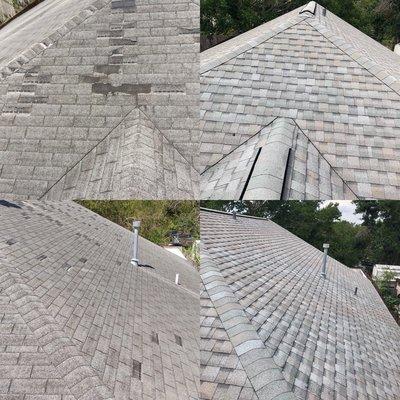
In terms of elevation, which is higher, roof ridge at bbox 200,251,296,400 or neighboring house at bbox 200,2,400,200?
neighboring house at bbox 200,2,400,200

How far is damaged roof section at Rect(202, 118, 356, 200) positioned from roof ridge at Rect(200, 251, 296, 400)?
3.69ft

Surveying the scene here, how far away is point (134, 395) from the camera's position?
13.6 ft

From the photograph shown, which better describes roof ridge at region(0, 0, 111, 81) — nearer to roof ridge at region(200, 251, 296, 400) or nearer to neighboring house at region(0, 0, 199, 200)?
neighboring house at region(0, 0, 199, 200)

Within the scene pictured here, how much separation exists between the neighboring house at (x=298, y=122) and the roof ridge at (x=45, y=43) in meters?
2.16

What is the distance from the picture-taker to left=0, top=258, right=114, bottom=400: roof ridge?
3.72m

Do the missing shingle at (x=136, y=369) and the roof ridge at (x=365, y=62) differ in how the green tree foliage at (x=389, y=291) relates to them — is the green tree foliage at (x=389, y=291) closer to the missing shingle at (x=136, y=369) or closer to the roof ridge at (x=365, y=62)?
the roof ridge at (x=365, y=62)

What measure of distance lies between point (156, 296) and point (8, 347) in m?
4.08

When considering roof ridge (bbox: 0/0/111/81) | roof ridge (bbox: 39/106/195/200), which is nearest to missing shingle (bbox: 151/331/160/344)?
roof ridge (bbox: 39/106/195/200)

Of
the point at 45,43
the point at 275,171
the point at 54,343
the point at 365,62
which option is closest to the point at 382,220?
the point at 275,171

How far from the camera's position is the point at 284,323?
507cm

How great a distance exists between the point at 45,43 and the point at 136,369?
5.35 meters

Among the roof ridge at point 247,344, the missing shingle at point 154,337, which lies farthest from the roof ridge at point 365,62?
the missing shingle at point 154,337

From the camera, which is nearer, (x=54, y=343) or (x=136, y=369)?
(x=54, y=343)

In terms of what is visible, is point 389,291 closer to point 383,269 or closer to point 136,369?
point 383,269
